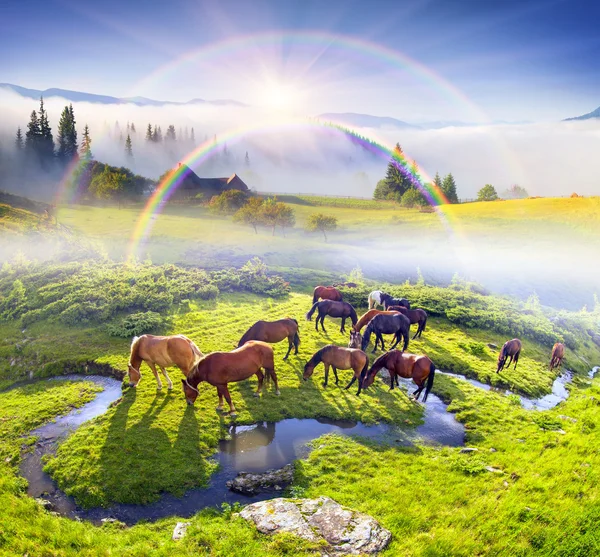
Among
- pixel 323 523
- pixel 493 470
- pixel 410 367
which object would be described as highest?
pixel 410 367

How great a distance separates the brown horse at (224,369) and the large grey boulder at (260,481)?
2.81m

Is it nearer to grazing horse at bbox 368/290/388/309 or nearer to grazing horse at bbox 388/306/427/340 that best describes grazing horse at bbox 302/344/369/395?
grazing horse at bbox 388/306/427/340

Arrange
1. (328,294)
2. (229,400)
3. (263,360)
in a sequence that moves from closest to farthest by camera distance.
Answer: (229,400) < (263,360) < (328,294)

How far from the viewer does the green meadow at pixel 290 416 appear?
742 cm

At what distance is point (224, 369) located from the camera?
11.9 meters

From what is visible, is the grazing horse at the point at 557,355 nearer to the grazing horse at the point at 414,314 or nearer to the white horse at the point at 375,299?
the grazing horse at the point at 414,314

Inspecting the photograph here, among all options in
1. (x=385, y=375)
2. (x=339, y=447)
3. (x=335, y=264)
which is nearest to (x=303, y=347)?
(x=385, y=375)

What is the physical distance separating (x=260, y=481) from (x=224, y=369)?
3.63 m

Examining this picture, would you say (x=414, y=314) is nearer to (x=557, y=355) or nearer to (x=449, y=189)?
(x=557, y=355)

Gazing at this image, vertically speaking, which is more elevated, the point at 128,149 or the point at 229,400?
the point at 128,149

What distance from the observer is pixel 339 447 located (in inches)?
430

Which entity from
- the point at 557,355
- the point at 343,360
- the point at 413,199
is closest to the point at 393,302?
the point at 557,355

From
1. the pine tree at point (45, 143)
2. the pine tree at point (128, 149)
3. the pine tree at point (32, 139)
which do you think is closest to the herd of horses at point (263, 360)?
the pine tree at point (45, 143)

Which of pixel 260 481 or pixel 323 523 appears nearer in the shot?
pixel 323 523
